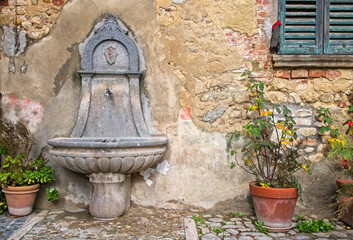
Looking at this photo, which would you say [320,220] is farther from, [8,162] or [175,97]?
[8,162]

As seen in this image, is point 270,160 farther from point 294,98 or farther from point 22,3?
point 22,3

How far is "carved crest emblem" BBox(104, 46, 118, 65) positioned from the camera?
3.79 metres

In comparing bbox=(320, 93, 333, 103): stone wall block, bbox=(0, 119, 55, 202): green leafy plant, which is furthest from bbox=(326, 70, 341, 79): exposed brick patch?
bbox=(0, 119, 55, 202): green leafy plant

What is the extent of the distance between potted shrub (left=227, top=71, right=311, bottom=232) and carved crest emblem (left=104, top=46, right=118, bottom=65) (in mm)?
1625

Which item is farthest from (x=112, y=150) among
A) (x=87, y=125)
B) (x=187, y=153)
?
(x=187, y=153)

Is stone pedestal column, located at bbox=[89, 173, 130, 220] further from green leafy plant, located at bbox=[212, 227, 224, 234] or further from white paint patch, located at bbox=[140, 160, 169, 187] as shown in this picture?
green leafy plant, located at bbox=[212, 227, 224, 234]

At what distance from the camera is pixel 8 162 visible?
3.47 m

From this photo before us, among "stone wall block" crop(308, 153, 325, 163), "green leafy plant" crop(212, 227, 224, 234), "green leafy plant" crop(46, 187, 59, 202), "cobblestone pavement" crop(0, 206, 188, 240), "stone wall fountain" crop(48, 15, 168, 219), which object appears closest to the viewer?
"cobblestone pavement" crop(0, 206, 188, 240)

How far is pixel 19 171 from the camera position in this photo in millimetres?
3434

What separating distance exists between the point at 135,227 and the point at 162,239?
1.34 ft

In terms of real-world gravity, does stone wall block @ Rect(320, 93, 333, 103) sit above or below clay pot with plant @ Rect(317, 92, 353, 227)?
above

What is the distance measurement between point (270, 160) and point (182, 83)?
1384 millimetres

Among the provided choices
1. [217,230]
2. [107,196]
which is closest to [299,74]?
[217,230]

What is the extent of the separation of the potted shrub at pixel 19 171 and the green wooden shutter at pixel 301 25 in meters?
3.20
